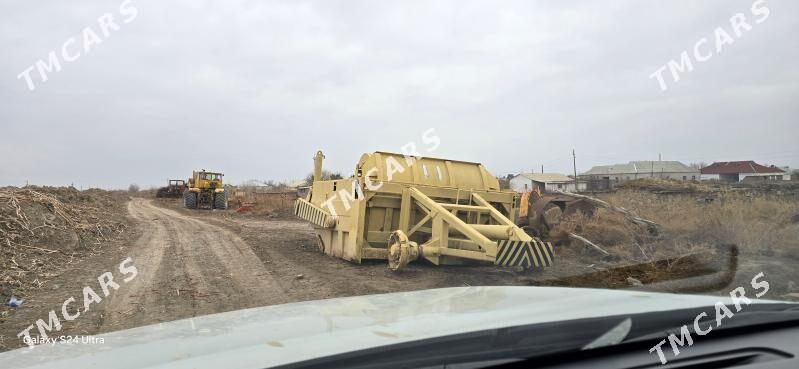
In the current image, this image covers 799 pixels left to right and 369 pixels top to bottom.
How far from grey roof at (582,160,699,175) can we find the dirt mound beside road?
83820mm

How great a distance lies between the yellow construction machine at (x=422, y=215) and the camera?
7.66m

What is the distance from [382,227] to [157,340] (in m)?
6.76

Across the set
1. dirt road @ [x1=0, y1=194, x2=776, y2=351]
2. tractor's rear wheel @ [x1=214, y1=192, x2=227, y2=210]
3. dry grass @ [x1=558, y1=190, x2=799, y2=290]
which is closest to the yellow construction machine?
dirt road @ [x1=0, y1=194, x2=776, y2=351]

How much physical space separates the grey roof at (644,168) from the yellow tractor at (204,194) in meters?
70.3

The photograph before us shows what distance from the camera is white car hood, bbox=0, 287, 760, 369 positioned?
1.86 metres

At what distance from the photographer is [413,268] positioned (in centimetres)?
874

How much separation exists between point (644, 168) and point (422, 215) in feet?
295

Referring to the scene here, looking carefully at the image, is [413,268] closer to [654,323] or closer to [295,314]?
[295,314]

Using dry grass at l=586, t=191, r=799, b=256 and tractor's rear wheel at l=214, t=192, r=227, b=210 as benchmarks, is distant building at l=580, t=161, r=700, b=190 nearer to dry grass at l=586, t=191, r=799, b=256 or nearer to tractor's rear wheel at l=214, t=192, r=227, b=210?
tractor's rear wheel at l=214, t=192, r=227, b=210

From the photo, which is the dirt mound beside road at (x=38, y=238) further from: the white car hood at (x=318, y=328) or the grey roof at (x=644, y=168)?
the grey roof at (x=644, y=168)

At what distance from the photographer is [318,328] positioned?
2312 mm

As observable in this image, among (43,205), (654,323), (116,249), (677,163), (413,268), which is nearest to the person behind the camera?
(654,323)

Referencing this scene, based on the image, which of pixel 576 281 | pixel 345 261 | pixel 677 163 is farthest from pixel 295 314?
pixel 677 163

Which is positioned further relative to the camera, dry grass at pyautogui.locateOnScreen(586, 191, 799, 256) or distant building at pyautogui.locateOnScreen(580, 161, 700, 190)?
distant building at pyautogui.locateOnScreen(580, 161, 700, 190)
